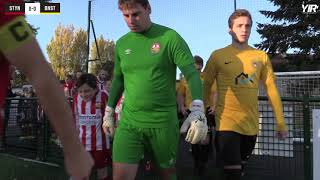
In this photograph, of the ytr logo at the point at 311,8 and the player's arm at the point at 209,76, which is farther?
the ytr logo at the point at 311,8

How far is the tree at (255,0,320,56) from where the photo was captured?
31.9 metres

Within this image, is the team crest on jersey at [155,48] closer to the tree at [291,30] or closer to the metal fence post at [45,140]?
the metal fence post at [45,140]

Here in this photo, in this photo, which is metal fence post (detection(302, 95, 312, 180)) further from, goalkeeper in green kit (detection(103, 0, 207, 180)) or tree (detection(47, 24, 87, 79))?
tree (detection(47, 24, 87, 79))

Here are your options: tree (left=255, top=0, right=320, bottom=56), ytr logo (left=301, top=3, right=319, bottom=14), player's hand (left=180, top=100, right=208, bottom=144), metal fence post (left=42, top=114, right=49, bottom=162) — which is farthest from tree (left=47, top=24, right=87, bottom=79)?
player's hand (left=180, top=100, right=208, bottom=144)

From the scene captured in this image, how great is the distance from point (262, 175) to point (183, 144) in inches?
60.8

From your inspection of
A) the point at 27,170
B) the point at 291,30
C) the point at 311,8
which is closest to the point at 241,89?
the point at 27,170

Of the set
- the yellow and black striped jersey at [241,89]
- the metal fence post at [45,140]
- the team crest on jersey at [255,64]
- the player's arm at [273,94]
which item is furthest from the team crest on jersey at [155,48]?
the metal fence post at [45,140]

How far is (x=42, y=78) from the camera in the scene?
1905 mm

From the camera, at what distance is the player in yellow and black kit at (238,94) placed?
534 centimetres

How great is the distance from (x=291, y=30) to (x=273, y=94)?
29.5 metres

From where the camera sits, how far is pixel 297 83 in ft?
44.2

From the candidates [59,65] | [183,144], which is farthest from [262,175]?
[59,65]

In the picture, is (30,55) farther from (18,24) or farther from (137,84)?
(137,84)

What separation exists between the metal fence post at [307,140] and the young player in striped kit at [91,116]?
2456 millimetres
